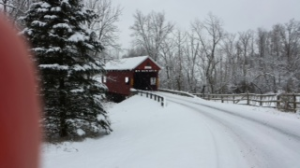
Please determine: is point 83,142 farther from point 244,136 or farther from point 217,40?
point 217,40

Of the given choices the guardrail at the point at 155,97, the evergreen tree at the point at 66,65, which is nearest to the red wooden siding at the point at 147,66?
the guardrail at the point at 155,97

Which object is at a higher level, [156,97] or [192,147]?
[156,97]

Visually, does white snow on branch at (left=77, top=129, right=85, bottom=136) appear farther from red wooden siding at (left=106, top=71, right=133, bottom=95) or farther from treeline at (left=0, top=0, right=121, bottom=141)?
red wooden siding at (left=106, top=71, right=133, bottom=95)

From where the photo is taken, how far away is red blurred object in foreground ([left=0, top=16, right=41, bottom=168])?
0.54 m

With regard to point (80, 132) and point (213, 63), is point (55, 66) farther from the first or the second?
point (213, 63)

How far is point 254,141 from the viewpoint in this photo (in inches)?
432

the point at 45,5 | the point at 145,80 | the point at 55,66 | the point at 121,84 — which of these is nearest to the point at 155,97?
the point at 121,84

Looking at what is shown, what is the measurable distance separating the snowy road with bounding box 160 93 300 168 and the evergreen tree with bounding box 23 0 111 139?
5.69 meters

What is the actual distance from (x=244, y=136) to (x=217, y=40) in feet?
146

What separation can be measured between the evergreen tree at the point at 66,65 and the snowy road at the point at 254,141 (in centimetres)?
569

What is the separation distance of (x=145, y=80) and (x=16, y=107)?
41.8 metres

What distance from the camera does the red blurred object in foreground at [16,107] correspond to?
1.77 feet

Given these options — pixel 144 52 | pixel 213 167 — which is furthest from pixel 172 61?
pixel 213 167

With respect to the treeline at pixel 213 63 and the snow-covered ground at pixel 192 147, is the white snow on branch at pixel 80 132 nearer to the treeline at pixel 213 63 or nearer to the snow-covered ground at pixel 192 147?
the snow-covered ground at pixel 192 147
